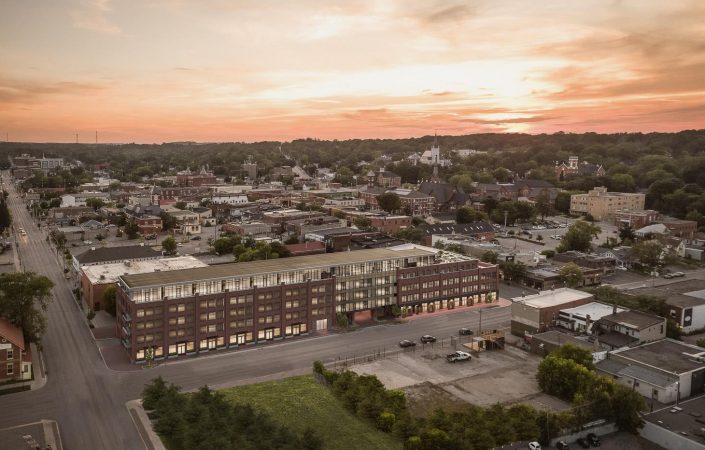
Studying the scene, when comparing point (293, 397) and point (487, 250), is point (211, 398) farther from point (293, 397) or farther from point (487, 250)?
point (487, 250)

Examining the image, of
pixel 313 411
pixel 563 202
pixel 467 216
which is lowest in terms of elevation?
pixel 313 411

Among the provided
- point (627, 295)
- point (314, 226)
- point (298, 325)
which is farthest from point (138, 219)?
point (627, 295)

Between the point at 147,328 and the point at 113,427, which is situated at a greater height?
the point at 147,328

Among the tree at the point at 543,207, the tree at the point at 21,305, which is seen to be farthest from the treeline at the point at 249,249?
the tree at the point at 543,207

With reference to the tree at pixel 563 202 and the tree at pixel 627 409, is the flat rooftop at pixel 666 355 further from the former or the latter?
the tree at pixel 563 202

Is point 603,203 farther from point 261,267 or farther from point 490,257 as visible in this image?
point 261,267

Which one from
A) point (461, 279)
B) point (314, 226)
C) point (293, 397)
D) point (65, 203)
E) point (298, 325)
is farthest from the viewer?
point (65, 203)

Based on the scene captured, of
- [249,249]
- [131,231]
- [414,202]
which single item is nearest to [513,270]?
[249,249]
